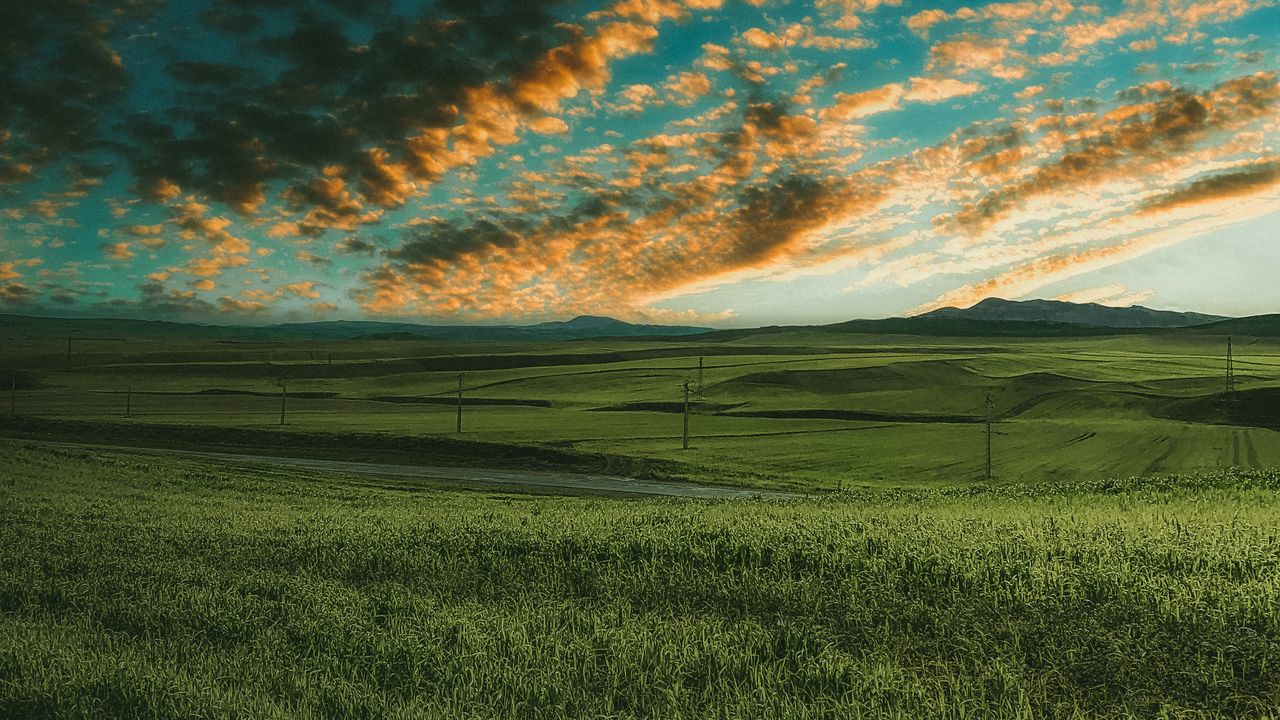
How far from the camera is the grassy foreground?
597cm

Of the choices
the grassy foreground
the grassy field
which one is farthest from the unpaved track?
the grassy foreground

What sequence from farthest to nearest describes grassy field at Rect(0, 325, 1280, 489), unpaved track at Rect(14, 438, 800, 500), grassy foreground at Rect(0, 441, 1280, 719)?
1. grassy field at Rect(0, 325, 1280, 489)
2. unpaved track at Rect(14, 438, 800, 500)
3. grassy foreground at Rect(0, 441, 1280, 719)

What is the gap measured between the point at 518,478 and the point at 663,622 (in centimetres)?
5726

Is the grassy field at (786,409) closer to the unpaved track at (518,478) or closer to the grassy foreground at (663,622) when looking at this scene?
the unpaved track at (518,478)

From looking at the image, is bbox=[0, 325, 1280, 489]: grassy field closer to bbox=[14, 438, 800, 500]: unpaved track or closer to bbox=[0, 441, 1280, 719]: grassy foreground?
bbox=[14, 438, 800, 500]: unpaved track

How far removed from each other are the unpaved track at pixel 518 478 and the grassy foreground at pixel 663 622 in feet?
145

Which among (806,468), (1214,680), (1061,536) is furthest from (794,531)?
(806,468)

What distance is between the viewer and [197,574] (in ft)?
31.1

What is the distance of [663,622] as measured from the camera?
749 centimetres

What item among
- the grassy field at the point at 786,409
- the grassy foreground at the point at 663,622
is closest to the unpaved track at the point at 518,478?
the grassy field at the point at 786,409

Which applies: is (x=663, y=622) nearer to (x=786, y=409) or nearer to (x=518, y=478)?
(x=518, y=478)

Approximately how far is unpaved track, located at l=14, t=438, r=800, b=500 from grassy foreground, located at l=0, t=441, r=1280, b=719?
145 feet

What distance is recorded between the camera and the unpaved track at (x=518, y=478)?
57.3m

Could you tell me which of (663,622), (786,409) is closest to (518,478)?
(663,622)
